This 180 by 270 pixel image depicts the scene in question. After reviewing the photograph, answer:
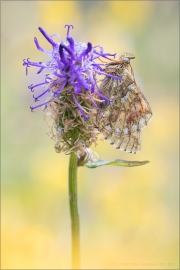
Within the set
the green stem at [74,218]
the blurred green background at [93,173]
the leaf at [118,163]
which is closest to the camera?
the green stem at [74,218]

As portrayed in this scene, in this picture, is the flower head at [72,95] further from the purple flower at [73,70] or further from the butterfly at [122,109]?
the butterfly at [122,109]

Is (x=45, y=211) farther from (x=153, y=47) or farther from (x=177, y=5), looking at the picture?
(x=177, y=5)

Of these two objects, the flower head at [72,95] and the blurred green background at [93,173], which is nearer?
the flower head at [72,95]

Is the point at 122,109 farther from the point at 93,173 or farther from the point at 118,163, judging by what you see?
the point at 93,173

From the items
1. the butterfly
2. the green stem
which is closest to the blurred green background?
the butterfly

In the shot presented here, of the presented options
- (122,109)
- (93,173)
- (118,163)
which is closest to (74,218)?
(118,163)

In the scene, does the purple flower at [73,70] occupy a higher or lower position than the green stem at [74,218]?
higher

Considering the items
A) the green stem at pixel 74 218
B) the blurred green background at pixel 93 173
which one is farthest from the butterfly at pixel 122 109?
the blurred green background at pixel 93 173
